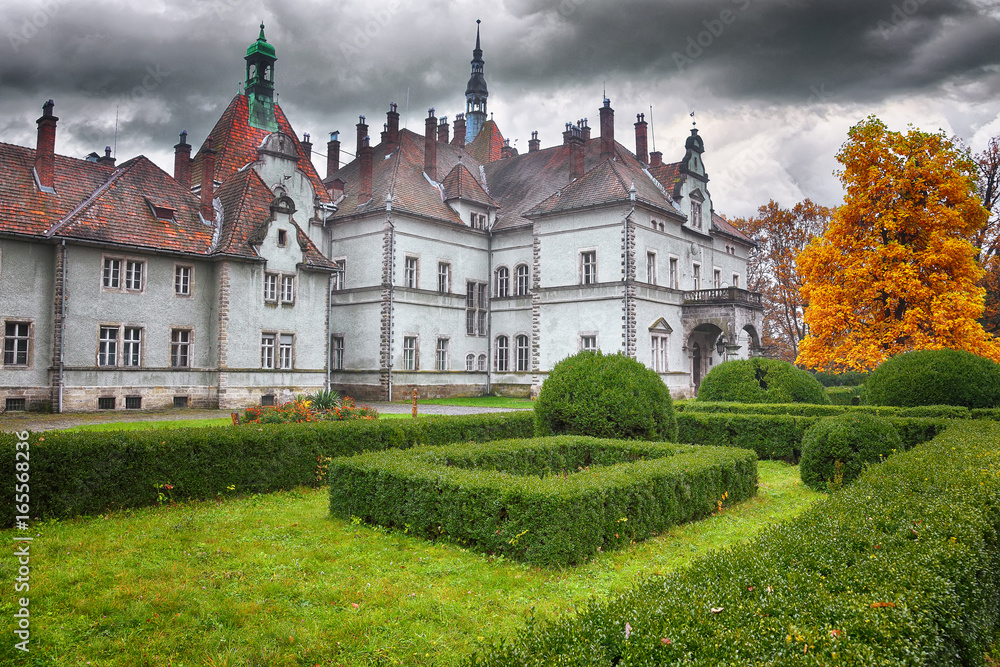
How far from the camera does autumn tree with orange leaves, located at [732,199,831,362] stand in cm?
4744

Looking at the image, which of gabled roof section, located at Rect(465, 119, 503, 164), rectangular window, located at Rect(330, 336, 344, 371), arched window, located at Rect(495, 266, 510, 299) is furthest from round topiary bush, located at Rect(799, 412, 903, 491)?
gabled roof section, located at Rect(465, 119, 503, 164)

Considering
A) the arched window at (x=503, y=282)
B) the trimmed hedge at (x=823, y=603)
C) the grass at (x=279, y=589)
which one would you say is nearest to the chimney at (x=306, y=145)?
the arched window at (x=503, y=282)

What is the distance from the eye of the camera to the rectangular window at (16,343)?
23.3 metres

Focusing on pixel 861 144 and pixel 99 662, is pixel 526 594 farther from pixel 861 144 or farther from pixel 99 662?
pixel 861 144

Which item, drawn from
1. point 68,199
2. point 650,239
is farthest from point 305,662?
point 650,239

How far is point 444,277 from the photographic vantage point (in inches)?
1497

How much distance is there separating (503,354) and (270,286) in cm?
1498

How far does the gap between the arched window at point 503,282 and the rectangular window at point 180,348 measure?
18.1m

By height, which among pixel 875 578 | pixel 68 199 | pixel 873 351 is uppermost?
pixel 68 199

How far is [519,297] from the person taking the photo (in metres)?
38.8

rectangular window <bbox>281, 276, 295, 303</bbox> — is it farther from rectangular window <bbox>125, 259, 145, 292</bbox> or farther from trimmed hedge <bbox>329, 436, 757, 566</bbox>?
trimmed hedge <bbox>329, 436, 757, 566</bbox>

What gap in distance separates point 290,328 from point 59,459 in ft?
70.0

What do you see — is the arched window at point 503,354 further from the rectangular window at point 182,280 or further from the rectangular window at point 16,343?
the rectangular window at point 16,343

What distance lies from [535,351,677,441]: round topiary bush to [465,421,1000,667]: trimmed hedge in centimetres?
728
